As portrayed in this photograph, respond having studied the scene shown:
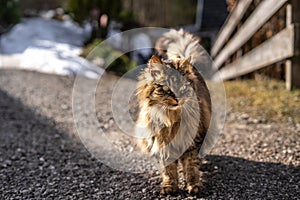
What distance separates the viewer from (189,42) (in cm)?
336

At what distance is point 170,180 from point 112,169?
0.66 metres

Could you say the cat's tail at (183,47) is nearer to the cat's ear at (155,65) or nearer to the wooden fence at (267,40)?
the cat's ear at (155,65)

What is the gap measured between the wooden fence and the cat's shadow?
1623 mm

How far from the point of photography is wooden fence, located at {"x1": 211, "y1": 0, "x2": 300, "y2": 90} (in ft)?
14.8

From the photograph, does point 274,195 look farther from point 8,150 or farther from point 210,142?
point 8,150

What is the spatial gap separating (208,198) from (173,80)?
827 millimetres

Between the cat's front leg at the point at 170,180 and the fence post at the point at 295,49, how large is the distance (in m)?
2.23

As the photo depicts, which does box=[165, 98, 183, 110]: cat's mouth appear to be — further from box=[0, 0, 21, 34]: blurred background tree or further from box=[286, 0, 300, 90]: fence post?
box=[0, 0, 21, 34]: blurred background tree

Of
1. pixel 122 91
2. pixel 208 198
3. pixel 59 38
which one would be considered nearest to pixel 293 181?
pixel 208 198

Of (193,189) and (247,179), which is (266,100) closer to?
(247,179)

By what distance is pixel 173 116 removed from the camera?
2639mm

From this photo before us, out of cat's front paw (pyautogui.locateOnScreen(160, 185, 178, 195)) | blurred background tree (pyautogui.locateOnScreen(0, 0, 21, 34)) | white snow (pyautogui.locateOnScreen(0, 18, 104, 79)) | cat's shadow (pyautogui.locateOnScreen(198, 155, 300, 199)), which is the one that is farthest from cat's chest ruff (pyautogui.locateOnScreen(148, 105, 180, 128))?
blurred background tree (pyautogui.locateOnScreen(0, 0, 21, 34))

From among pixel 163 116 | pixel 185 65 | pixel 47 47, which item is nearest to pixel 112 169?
pixel 163 116

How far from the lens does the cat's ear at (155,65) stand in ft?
8.38
